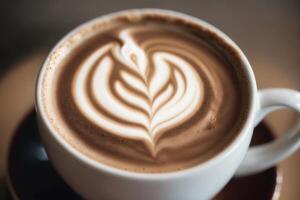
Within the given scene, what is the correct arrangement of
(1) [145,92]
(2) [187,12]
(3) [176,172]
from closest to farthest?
(3) [176,172] < (1) [145,92] < (2) [187,12]

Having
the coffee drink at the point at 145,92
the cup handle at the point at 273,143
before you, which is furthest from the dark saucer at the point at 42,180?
the coffee drink at the point at 145,92

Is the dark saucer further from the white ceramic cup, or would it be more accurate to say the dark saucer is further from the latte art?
the latte art

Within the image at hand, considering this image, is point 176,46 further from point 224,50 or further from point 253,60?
point 253,60

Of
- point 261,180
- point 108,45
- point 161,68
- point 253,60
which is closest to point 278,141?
point 261,180

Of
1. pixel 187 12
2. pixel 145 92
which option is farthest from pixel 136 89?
pixel 187 12

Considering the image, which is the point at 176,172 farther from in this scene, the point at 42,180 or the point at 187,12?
the point at 187,12
